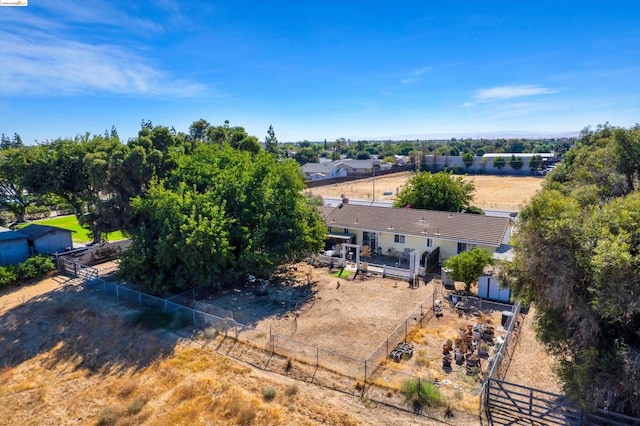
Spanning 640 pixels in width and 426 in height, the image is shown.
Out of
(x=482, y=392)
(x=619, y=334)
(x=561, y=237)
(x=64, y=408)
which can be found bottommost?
(x=64, y=408)

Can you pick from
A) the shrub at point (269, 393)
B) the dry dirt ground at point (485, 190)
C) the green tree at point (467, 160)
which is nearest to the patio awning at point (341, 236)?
the shrub at point (269, 393)

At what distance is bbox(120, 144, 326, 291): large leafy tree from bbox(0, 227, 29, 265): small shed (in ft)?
34.5

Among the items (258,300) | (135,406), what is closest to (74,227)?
(258,300)

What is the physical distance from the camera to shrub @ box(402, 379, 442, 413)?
1324 centimetres

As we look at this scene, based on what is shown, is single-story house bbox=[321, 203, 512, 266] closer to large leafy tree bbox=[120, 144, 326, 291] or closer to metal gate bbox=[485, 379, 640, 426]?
large leafy tree bbox=[120, 144, 326, 291]

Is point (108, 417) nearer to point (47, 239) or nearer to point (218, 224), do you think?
point (218, 224)

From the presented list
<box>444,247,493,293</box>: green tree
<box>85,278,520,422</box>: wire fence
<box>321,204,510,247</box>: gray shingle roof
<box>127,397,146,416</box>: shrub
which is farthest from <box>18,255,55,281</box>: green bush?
<box>444,247,493,293</box>: green tree

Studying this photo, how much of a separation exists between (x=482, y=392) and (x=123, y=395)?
13.7 m

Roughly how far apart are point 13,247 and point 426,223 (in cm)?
3165

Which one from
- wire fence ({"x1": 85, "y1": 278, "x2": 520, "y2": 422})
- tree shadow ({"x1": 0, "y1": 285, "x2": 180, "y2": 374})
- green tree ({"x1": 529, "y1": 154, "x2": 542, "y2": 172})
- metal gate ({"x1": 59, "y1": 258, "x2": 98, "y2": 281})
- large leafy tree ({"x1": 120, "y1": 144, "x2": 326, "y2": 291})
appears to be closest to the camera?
wire fence ({"x1": 85, "y1": 278, "x2": 520, "y2": 422})

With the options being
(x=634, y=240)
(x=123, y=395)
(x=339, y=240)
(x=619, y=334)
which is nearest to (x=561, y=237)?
(x=634, y=240)

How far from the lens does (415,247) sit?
30312mm

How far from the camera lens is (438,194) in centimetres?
3744

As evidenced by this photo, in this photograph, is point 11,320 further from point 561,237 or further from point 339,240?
point 561,237
